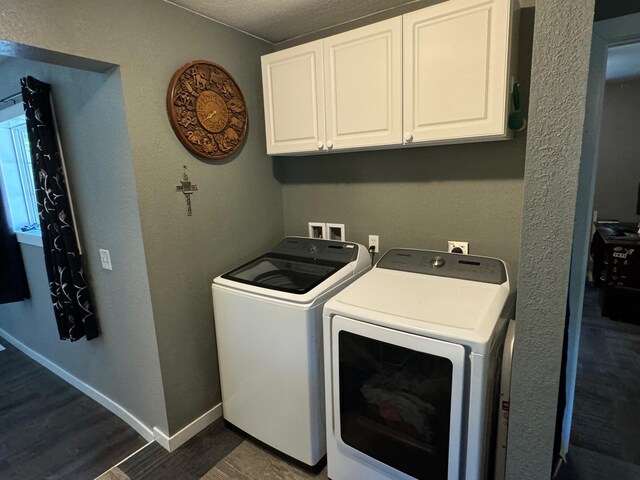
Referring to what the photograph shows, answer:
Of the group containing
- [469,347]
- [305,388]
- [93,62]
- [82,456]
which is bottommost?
[82,456]

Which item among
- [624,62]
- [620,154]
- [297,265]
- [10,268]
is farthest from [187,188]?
[620,154]

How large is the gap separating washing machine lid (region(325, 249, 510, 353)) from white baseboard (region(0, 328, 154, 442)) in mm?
1466

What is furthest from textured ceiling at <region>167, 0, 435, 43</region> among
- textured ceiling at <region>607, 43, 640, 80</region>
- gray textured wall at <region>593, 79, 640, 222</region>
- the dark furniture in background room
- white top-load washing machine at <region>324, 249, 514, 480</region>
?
gray textured wall at <region>593, 79, 640, 222</region>

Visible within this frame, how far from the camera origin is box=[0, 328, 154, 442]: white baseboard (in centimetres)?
206

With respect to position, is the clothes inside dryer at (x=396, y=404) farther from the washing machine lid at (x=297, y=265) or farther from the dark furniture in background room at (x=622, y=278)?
the dark furniture in background room at (x=622, y=278)

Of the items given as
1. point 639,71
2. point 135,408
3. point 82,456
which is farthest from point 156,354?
point 639,71

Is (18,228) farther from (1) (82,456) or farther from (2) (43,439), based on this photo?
(1) (82,456)

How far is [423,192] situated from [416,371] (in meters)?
1.01

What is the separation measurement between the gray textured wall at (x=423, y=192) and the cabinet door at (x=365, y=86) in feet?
1.02

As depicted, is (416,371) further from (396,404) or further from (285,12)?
(285,12)

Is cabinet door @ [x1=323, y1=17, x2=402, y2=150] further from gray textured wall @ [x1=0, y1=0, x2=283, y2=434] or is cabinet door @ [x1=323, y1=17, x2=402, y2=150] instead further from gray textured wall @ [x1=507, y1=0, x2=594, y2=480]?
gray textured wall @ [x1=507, y1=0, x2=594, y2=480]

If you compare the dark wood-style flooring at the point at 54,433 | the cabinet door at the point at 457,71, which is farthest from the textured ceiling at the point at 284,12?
the dark wood-style flooring at the point at 54,433

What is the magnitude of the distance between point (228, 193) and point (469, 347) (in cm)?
154

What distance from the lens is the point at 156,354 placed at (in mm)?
1832
